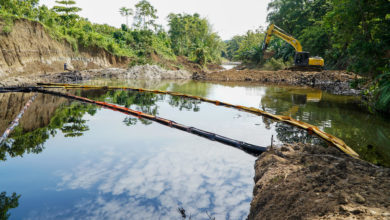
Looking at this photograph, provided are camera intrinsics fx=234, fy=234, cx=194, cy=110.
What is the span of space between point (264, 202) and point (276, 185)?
0.32 metres

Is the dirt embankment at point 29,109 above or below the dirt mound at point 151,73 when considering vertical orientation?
below

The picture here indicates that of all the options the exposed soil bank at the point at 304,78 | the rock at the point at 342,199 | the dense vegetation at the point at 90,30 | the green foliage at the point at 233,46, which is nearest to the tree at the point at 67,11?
the dense vegetation at the point at 90,30

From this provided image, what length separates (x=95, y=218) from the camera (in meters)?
3.05

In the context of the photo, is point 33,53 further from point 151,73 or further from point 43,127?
point 43,127

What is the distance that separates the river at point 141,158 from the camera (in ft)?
11.0

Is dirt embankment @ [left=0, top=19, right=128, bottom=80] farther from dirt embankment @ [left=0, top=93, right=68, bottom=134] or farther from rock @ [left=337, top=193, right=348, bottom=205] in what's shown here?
rock @ [left=337, top=193, right=348, bottom=205]

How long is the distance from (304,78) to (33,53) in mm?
21064

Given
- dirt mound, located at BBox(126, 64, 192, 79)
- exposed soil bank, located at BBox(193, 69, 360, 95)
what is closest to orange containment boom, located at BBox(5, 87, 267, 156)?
exposed soil bank, located at BBox(193, 69, 360, 95)

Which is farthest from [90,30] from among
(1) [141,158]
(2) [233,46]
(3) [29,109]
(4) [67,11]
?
(2) [233,46]

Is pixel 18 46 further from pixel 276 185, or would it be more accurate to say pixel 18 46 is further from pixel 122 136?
→ pixel 276 185

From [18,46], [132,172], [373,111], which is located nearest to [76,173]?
[132,172]

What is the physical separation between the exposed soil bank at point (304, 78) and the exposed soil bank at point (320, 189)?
39.7ft

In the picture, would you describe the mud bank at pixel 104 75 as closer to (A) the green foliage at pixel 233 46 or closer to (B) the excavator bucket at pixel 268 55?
(B) the excavator bucket at pixel 268 55

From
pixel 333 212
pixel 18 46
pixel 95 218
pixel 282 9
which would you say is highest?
pixel 282 9
